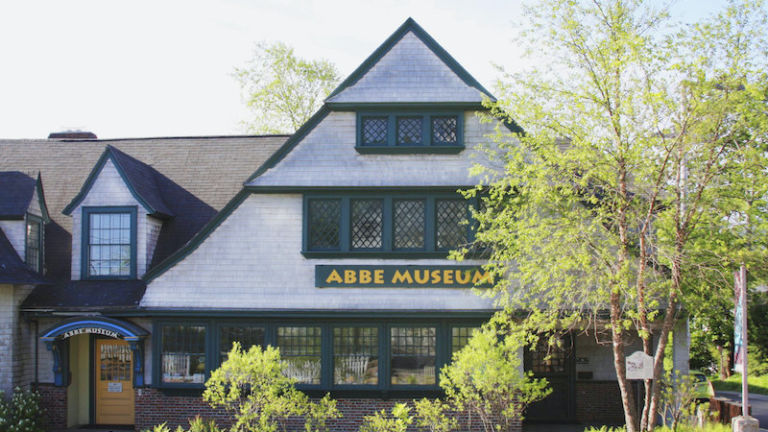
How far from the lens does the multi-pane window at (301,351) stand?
1580 cm

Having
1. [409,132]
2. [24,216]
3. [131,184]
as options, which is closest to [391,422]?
[409,132]

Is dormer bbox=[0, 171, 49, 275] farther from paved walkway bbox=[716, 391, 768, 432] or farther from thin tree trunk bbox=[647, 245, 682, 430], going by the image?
paved walkway bbox=[716, 391, 768, 432]

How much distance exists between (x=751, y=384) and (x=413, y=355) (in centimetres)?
2224

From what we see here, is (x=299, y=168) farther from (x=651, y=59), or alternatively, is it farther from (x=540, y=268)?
(x=651, y=59)

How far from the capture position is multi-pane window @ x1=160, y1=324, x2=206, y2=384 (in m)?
16.0

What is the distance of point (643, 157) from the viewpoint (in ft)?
40.0

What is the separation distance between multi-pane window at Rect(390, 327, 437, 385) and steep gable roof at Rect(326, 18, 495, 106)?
546 cm

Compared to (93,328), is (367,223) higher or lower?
higher

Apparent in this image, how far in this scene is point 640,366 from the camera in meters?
12.7

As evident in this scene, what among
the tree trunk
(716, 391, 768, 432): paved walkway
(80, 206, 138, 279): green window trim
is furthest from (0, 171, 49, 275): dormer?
(716, 391, 768, 432): paved walkway

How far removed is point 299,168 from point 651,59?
805 cm

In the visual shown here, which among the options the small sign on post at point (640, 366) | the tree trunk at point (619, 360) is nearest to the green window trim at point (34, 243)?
the tree trunk at point (619, 360)

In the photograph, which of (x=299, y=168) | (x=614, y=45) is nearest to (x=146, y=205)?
(x=299, y=168)

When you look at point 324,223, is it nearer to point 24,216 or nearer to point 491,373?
point 491,373
